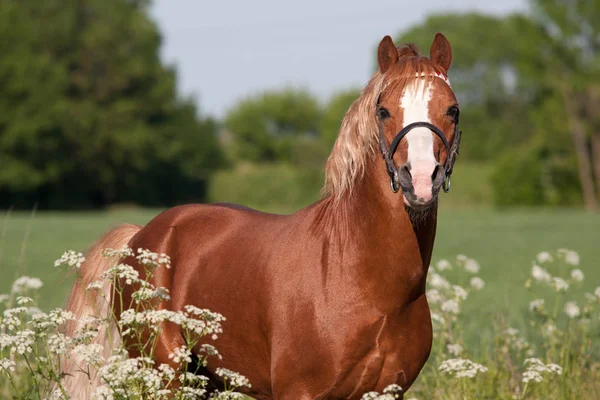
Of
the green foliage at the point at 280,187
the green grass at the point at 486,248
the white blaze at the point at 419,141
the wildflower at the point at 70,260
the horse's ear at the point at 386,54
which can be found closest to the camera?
the white blaze at the point at 419,141

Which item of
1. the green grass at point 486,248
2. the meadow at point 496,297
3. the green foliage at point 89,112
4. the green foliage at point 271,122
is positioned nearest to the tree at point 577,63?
the meadow at point 496,297

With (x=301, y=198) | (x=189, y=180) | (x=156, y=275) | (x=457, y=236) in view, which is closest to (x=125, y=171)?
(x=189, y=180)

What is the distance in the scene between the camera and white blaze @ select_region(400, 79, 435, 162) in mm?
3594

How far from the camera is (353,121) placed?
4.06 metres

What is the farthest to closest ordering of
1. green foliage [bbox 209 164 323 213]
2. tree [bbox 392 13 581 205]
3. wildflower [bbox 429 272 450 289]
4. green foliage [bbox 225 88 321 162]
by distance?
green foliage [bbox 225 88 321 162]
green foliage [bbox 209 164 323 213]
tree [bbox 392 13 581 205]
wildflower [bbox 429 272 450 289]

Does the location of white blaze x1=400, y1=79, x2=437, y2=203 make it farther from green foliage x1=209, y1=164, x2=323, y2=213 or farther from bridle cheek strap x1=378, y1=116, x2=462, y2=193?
green foliage x1=209, y1=164, x2=323, y2=213

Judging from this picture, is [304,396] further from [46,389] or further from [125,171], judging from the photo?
[125,171]

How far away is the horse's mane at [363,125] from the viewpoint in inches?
153

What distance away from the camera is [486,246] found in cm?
2658

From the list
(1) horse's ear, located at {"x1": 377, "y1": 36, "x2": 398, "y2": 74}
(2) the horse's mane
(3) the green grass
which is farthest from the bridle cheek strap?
(3) the green grass

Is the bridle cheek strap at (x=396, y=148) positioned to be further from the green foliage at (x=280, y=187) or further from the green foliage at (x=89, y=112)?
the green foliage at (x=89, y=112)

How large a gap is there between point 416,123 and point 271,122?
95.8 meters

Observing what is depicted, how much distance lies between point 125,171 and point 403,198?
5880 centimetres

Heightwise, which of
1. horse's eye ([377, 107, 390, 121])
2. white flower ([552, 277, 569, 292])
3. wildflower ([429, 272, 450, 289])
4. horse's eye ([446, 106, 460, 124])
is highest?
horse's eye ([446, 106, 460, 124])
